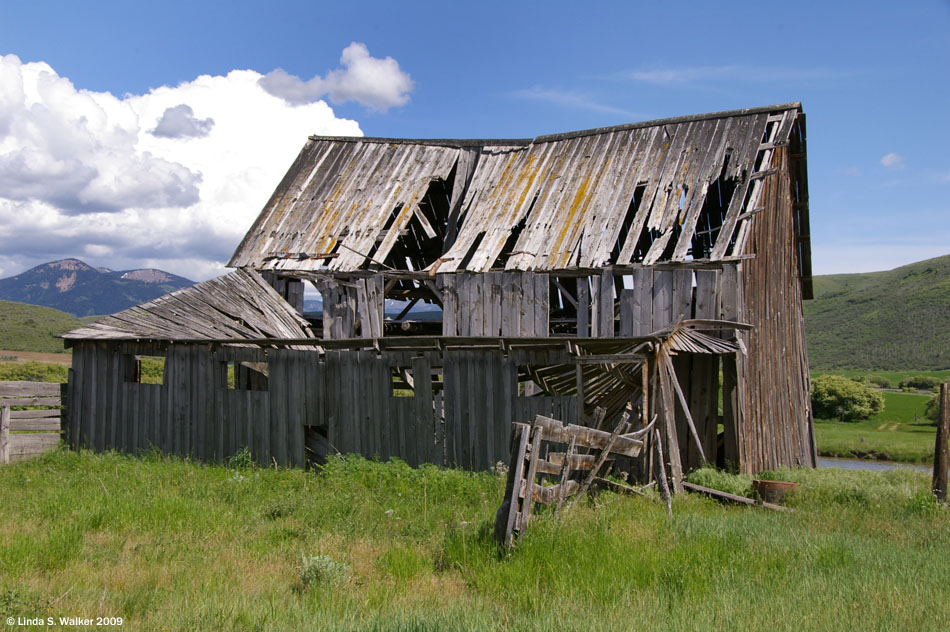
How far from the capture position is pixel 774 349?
1822 centimetres

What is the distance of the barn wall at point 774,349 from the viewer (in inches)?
635

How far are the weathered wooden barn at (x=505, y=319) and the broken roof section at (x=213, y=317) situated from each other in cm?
6

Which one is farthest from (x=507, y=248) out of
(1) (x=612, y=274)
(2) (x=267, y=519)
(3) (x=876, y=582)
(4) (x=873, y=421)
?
(4) (x=873, y=421)

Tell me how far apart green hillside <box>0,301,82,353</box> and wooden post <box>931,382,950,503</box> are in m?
47.4

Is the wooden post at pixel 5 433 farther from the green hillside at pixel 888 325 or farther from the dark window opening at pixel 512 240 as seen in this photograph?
the green hillside at pixel 888 325

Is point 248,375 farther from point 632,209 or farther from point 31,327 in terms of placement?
point 31,327

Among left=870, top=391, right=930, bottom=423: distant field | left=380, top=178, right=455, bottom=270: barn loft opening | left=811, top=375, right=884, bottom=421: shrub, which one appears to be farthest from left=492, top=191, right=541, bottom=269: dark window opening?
left=870, top=391, right=930, bottom=423: distant field

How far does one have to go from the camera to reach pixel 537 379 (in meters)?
16.5

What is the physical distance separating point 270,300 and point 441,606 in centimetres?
1363

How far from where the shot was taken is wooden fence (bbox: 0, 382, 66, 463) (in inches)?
623

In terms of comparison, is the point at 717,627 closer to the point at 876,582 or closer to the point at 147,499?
the point at 876,582

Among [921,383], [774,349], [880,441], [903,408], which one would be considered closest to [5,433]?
[774,349]

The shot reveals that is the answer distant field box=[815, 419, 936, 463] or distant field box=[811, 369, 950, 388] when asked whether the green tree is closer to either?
distant field box=[815, 419, 936, 463]

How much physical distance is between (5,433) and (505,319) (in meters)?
10.7
